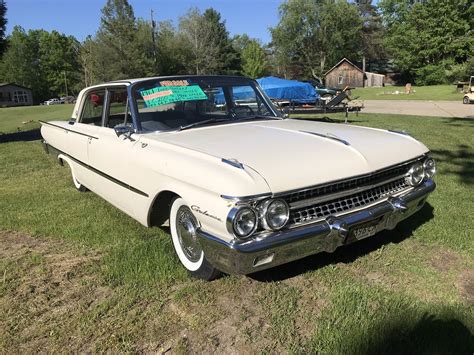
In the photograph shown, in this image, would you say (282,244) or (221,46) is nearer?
(282,244)

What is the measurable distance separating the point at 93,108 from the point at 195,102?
1.61 meters

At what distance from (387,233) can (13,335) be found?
129 inches

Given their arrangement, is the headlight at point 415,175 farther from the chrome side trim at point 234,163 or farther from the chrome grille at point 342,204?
the chrome side trim at point 234,163

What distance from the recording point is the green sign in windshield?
4.00m

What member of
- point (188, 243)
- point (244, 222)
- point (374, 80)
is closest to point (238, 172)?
point (244, 222)

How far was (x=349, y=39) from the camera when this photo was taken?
72125 mm

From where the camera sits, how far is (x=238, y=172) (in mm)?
2674

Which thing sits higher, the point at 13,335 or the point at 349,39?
the point at 349,39

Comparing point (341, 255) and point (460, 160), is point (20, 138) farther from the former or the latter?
point (341, 255)

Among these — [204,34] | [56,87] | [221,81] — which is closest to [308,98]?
[221,81]

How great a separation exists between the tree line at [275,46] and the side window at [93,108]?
4680 centimetres

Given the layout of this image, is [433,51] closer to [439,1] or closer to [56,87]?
[439,1]

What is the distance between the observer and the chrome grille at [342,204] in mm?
2858

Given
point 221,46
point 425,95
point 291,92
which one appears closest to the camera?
point 291,92
